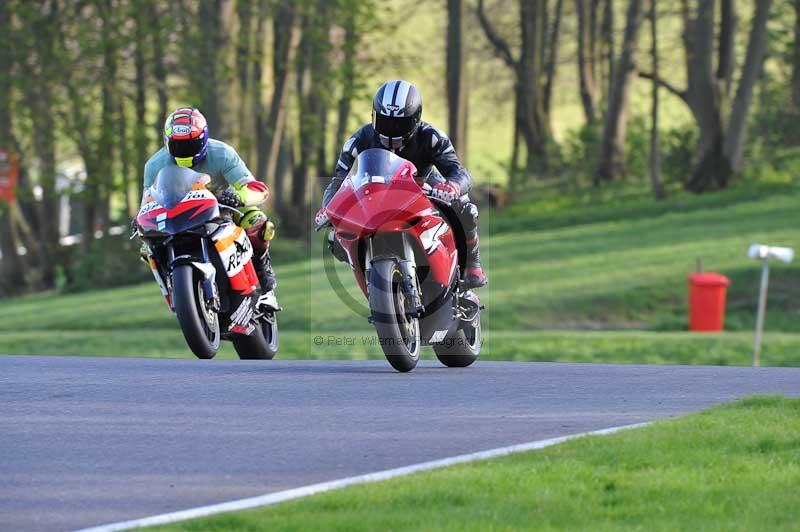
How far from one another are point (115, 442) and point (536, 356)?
13.1 metres

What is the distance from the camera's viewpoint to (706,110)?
40.1m

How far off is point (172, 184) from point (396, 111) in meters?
2.16

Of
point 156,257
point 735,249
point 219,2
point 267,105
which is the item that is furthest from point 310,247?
point 156,257

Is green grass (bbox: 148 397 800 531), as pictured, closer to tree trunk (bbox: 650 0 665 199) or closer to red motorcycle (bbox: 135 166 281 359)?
red motorcycle (bbox: 135 166 281 359)

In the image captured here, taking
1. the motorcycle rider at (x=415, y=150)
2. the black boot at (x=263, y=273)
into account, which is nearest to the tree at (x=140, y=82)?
the black boot at (x=263, y=273)

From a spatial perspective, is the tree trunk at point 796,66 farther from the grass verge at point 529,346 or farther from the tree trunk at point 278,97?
the grass verge at point 529,346

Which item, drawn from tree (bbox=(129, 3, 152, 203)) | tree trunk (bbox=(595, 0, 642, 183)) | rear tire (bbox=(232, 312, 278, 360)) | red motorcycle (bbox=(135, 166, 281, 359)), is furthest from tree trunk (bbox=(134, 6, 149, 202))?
red motorcycle (bbox=(135, 166, 281, 359))

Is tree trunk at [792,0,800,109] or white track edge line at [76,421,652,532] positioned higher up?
tree trunk at [792,0,800,109]

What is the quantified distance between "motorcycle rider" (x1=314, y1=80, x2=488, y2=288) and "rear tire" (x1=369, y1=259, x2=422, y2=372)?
59 cm

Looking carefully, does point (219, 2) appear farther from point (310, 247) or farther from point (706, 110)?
point (706, 110)

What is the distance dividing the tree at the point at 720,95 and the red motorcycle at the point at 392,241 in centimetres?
2949

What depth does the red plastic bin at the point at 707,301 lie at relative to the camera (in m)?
24.4

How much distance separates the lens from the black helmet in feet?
36.9

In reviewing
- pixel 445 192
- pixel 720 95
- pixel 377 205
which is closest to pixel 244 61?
pixel 720 95
